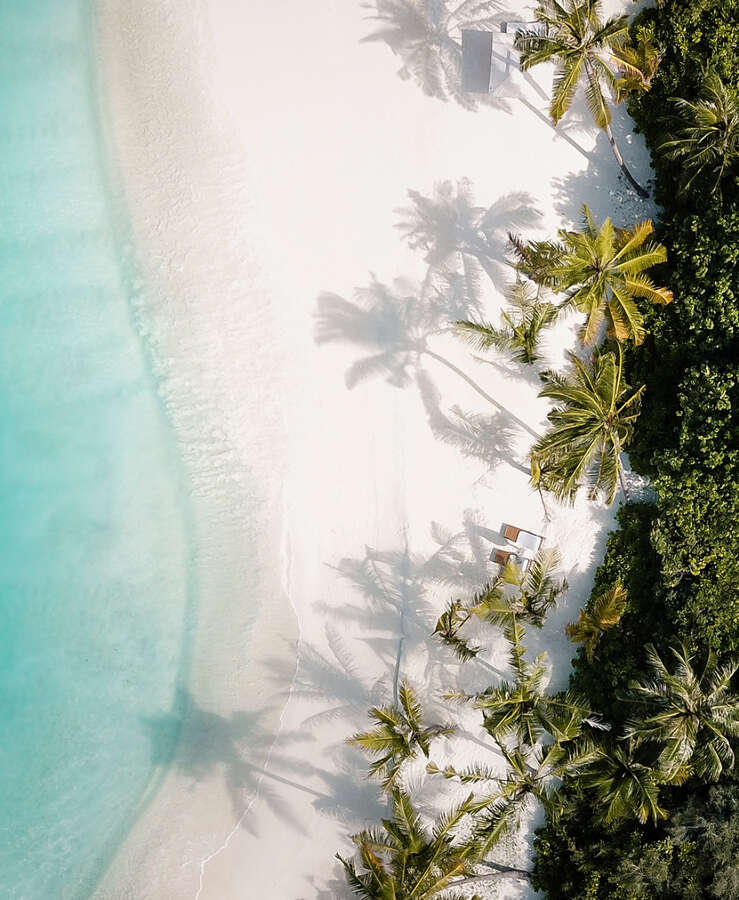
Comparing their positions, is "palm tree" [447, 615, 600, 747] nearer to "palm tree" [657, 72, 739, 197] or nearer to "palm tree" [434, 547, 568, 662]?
"palm tree" [434, 547, 568, 662]

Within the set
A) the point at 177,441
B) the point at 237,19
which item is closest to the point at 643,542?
the point at 177,441

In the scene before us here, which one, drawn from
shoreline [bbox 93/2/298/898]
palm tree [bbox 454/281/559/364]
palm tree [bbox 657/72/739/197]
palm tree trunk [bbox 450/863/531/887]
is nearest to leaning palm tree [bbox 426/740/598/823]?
palm tree trunk [bbox 450/863/531/887]

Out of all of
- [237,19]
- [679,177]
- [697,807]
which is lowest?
[697,807]

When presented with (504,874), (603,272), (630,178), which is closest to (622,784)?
(504,874)

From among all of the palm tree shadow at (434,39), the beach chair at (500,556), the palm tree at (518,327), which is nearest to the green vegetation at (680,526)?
the beach chair at (500,556)

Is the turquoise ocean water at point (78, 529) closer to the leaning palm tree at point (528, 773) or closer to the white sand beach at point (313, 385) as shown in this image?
the white sand beach at point (313, 385)

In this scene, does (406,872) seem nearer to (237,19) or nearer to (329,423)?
(329,423)
